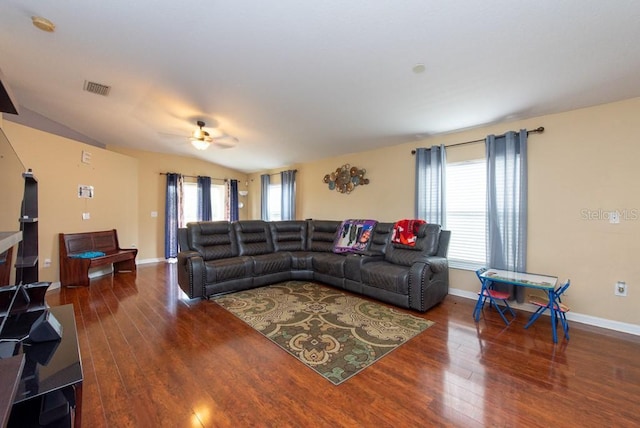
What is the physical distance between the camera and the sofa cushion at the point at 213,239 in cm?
412

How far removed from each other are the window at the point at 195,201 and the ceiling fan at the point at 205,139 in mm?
1985

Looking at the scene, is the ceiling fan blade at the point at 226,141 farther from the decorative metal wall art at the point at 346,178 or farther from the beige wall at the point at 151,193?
the decorative metal wall art at the point at 346,178

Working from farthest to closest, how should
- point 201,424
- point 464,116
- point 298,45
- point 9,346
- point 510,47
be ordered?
point 464,116 → point 298,45 → point 510,47 → point 201,424 → point 9,346

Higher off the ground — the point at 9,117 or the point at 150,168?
the point at 9,117

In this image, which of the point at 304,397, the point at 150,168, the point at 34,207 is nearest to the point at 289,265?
the point at 304,397

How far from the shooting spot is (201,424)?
1537 mm

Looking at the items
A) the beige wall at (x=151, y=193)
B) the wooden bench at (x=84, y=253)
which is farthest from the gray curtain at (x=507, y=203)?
the beige wall at (x=151, y=193)

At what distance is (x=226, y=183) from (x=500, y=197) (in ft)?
21.1

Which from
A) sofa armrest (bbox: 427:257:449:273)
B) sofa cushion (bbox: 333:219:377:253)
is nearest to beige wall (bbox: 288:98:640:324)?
sofa armrest (bbox: 427:257:449:273)

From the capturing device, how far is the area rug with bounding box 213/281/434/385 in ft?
7.20

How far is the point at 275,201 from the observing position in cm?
721

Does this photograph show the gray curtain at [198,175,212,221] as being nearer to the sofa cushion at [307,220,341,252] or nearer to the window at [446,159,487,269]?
the sofa cushion at [307,220,341,252]

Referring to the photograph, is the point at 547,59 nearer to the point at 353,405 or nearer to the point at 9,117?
the point at 353,405

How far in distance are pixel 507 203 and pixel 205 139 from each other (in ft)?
13.9
